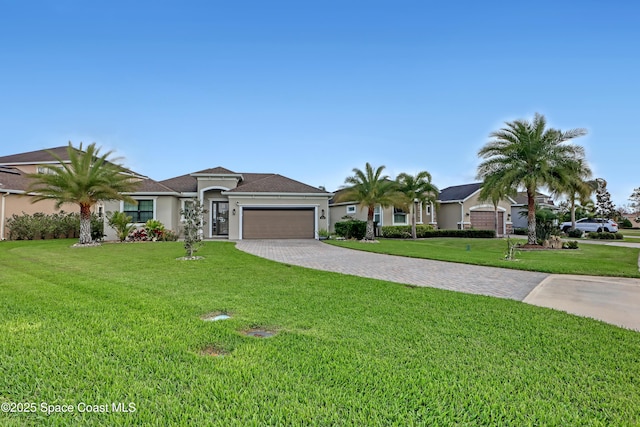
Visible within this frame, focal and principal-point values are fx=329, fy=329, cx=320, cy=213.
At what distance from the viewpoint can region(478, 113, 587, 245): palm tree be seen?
17266 mm

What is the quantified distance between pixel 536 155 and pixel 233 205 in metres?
18.3

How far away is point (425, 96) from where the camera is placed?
18641 millimetres

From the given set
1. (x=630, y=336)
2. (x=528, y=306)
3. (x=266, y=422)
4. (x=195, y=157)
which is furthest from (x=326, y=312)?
(x=195, y=157)

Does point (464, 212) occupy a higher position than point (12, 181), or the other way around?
point (12, 181)

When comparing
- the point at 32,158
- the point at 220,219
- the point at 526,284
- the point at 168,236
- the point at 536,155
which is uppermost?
the point at 32,158

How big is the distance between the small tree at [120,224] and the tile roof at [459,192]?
2758cm

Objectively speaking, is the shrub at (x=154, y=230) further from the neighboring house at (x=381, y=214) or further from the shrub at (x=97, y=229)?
the neighboring house at (x=381, y=214)

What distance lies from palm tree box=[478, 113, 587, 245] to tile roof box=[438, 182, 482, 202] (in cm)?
1274

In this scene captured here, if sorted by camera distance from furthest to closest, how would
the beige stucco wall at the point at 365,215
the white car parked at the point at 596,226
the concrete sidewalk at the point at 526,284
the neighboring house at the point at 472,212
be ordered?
1. the neighboring house at the point at 472,212
2. the white car parked at the point at 596,226
3. the beige stucco wall at the point at 365,215
4. the concrete sidewalk at the point at 526,284

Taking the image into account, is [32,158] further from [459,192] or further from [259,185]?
[459,192]

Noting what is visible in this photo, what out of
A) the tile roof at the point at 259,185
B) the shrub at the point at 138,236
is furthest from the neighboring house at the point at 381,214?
the shrub at the point at 138,236

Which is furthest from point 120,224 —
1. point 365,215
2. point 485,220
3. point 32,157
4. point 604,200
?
point 604,200

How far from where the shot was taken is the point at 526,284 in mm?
7898

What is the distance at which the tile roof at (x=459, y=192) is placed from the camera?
1244 inches
